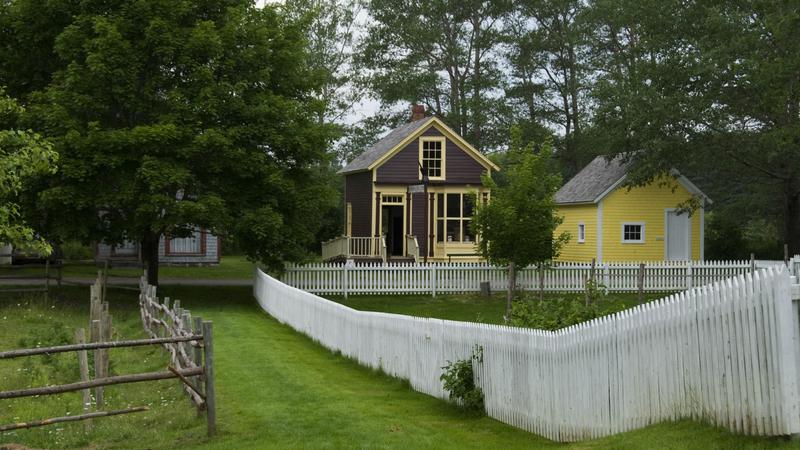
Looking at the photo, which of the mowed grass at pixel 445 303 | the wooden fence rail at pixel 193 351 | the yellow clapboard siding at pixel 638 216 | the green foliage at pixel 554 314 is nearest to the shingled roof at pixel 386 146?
the mowed grass at pixel 445 303

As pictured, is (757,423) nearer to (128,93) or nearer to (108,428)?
(108,428)

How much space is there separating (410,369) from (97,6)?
1832 centimetres

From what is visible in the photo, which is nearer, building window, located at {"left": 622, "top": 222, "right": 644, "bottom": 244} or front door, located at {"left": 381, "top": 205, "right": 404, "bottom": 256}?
building window, located at {"left": 622, "top": 222, "right": 644, "bottom": 244}

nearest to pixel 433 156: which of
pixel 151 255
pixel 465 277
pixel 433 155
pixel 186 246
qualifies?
pixel 433 155

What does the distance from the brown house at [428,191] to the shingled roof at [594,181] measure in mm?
4634

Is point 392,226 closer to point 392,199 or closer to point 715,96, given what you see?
point 392,199

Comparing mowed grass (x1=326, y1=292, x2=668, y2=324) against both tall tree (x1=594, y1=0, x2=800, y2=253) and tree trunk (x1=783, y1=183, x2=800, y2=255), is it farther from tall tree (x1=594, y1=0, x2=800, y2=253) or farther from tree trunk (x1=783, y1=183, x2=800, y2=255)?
tree trunk (x1=783, y1=183, x2=800, y2=255)

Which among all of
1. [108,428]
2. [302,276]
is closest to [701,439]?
[108,428]

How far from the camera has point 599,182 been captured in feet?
132

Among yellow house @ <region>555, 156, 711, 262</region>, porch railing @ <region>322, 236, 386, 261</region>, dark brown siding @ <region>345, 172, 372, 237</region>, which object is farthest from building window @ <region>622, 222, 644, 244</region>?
dark brown siding @ <region>345, 172, 372, 237</region>

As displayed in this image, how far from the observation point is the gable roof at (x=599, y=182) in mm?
38375

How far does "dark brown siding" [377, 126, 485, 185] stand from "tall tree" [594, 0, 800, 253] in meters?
6.07

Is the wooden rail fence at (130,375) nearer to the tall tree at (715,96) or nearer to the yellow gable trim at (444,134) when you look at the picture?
the yellow gable trim at (444,134)

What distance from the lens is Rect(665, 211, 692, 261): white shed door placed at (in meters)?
38.9
